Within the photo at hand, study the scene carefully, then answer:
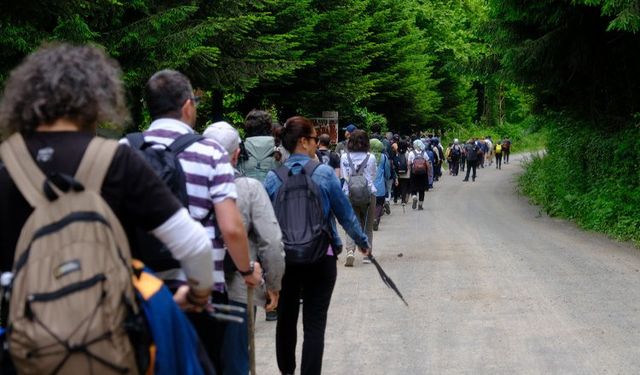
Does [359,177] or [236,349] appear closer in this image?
[236,349]

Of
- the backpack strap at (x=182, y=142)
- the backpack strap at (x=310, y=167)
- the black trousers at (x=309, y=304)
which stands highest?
the backpack strap at (x=182, y=142)

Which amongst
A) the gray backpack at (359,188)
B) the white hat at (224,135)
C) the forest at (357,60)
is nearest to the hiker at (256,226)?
the white hat at (224,135)

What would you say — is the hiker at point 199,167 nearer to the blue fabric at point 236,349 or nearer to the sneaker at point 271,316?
the blue fabric at point 236,349

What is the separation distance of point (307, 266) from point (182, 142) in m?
2.21

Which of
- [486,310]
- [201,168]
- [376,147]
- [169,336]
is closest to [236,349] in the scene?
[201,168]

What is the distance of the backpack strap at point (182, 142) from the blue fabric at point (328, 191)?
2160 mm

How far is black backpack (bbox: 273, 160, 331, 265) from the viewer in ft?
20.9

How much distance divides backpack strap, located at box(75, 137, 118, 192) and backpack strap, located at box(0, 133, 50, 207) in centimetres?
12

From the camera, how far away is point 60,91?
10.4 ft

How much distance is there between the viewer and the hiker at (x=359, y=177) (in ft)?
44.7

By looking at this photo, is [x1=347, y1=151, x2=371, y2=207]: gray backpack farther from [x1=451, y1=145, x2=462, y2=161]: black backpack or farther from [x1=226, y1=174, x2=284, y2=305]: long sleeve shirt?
[x1=451, y1=145, x2=462, y2=161]: black backpack

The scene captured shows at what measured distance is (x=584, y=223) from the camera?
805 inches

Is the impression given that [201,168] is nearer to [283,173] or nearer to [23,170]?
[23,170]

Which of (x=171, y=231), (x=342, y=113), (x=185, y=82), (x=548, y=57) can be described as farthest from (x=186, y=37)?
(x=342, y=113)
